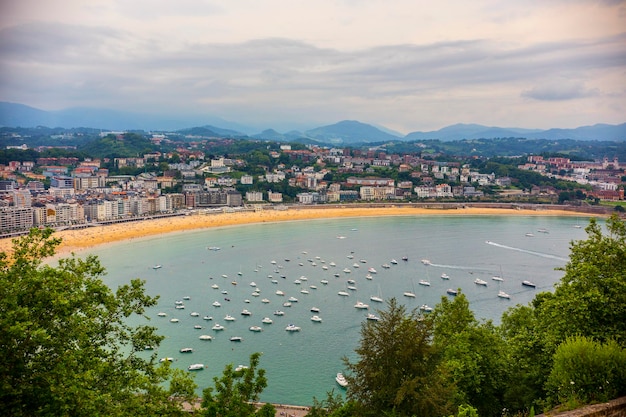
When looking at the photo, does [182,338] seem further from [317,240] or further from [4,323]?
[317,240]

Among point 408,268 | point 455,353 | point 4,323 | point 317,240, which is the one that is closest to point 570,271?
point 455,353

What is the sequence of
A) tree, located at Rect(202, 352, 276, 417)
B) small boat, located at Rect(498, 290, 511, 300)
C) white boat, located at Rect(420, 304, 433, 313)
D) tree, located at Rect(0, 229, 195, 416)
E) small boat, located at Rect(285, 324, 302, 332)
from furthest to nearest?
small boat, located at Rect(498, 290, 511, 300), white boat, located at Rect(420, 304, 433, 313), small boat, located at Rect(285, 324, 302, 332), tree, located at Rect(202, 352, 276, 417), tree, located at Rect(0, 229, 195, 416)

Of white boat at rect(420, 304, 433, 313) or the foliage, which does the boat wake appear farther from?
the foliage

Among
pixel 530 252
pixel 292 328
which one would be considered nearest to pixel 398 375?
pixel 292 328

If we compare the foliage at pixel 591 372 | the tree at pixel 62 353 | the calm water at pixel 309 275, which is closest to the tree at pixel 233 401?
the tree at pixel 62 353

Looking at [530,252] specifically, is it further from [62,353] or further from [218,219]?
[62,353]

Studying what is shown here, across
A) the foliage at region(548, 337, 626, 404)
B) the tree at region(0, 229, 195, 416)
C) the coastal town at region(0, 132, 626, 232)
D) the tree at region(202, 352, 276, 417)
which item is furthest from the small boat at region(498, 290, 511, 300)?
the coastal town at region(0, 132, 626, 232)

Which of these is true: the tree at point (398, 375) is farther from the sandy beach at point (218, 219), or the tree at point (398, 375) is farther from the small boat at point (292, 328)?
the sandy beach at point (218, 219)
